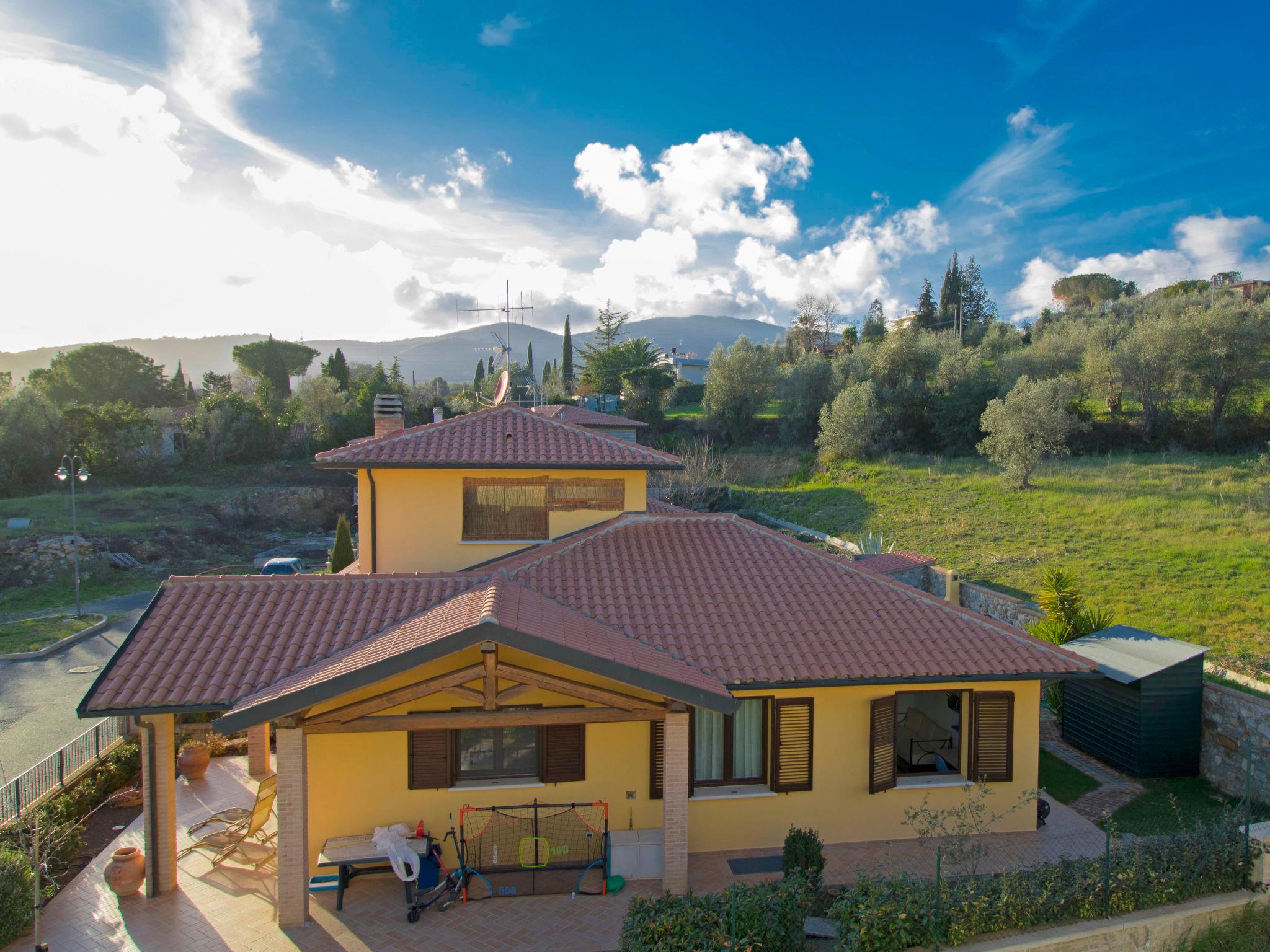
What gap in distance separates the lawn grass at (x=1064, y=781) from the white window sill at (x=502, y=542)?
10067 mm

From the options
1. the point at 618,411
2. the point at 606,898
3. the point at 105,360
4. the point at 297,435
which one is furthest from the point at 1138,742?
the point at 105,360

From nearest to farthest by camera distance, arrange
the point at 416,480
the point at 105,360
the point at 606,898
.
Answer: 1. the point at 606,898
2. the point at 416,480
3. the point at 105,360

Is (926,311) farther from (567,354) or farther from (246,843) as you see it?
(246,843)

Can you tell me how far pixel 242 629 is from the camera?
9633 mm

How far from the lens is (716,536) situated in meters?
13.5

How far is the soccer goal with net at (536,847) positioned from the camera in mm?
9266

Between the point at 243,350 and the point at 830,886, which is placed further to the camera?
the point at 243,350

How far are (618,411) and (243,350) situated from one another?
48.6 m

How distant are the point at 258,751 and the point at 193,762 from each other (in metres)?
1.01

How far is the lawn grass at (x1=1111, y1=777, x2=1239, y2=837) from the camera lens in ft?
36.1

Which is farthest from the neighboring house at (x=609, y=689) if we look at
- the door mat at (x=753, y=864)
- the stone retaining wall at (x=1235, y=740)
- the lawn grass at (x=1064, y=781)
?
the stone retaining wall at (x=1235, y=740)

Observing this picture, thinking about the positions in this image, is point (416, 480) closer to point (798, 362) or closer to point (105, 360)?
point (798, 362)

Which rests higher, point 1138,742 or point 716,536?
point 716,536

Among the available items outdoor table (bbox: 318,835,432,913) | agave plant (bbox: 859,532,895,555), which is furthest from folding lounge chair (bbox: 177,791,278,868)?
agave plant (bbox: 859,532,895,555)
